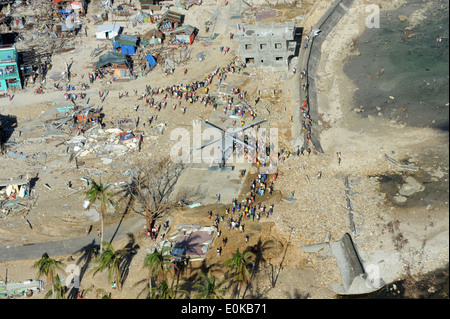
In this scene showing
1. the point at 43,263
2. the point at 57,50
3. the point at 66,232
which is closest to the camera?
the point at 43,263

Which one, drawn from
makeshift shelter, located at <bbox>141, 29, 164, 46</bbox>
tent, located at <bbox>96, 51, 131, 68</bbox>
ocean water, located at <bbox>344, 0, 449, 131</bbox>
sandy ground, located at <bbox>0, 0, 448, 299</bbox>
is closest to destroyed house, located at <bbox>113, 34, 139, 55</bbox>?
makeshift shelter, located at <bbox>141, 29, 164, 46</bbox>

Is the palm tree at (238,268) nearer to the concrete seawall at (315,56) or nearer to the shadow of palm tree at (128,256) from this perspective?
the shadow of palm tree at (128,256)

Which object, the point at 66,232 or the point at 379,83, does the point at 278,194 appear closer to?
the point at 66,232

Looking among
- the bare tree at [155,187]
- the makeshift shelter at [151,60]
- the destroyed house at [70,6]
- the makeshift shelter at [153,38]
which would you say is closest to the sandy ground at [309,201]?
the bare tree at [155,187]

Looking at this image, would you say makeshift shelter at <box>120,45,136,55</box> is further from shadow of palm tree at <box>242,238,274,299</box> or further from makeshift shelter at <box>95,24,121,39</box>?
shadow of palm tree at <box>242,238,274,299</box>

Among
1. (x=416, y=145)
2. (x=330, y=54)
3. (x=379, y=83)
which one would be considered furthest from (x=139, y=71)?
(x=416, y=145)
